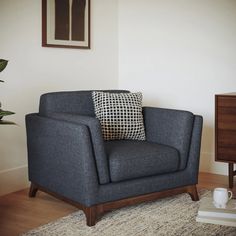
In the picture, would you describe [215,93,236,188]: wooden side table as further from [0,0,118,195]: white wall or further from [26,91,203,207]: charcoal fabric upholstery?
[0,0,118,195]: white wall

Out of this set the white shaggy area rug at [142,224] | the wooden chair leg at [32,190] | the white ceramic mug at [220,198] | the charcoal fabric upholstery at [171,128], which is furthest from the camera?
the wooden chair leg at [32,190]

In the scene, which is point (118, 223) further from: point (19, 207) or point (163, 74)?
point (163, 74)

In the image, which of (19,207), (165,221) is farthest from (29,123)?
(165,221)

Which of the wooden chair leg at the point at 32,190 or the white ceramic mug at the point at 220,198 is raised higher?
the white ceramic mug at the point at 220,198

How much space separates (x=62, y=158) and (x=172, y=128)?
83 cm

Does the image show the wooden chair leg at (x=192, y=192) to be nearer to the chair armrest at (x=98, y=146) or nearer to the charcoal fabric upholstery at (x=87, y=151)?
the charcoal fabric upholstery at (x=87, y=151)

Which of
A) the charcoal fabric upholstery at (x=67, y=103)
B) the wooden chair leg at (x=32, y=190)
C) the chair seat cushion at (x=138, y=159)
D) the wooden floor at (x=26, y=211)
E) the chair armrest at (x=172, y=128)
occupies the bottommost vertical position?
the wooden floor at (x=26, y=211)

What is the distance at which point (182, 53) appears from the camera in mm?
4023

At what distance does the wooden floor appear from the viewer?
262cm

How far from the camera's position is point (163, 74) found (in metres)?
4.15

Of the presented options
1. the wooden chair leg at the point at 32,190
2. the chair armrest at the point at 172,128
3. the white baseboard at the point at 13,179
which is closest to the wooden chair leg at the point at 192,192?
the chair armrest at the point at 172,128

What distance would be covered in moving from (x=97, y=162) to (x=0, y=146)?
1018 mm


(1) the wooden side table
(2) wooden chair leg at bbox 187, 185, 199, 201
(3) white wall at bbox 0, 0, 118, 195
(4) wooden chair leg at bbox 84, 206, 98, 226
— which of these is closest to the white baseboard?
(3) white wall at bbox 0, 0, 118, 195

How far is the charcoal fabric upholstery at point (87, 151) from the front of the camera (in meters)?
2.59
